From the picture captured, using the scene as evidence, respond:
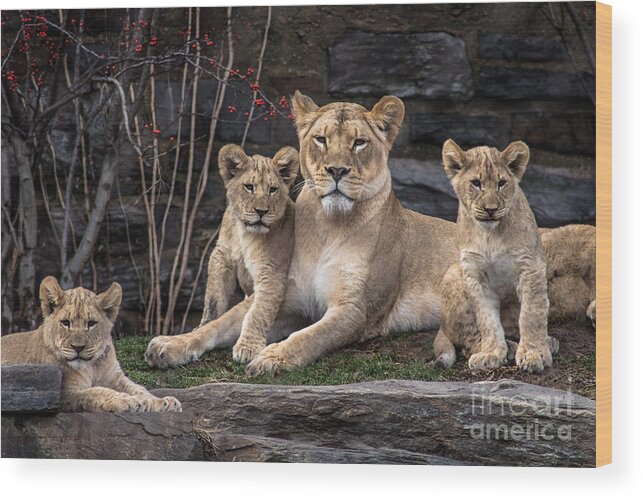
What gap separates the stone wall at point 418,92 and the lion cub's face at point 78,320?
0.76 ft

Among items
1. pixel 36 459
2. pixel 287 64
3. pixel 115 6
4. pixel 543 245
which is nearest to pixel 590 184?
pixel 543 245

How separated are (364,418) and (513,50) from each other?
86.7 inches

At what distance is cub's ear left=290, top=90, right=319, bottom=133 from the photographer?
788 cm

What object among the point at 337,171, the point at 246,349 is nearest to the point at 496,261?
the point at 337,171

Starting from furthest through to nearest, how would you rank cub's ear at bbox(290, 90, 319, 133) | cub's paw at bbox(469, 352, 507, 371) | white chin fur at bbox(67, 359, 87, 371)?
cub's ear at bbox(290, 90, 319, 133), white chin fur at bbox(67, 359, 87, 371), cub's paw at bbox(469, 352, 507, 371)

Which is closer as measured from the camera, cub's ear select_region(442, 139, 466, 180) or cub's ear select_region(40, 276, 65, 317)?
cub's ear select_region(442, 139, 466, 180)

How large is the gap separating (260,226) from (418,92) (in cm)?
119

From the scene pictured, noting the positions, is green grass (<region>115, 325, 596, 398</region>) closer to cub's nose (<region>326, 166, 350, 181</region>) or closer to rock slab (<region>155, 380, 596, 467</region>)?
rock slab (<region>155, 380, 596, 467</region>)

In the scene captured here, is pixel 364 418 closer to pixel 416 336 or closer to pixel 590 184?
pixel 416 336

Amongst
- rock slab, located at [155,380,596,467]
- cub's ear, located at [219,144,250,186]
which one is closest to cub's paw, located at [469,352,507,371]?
rock slab, located at [155,380,596,467]

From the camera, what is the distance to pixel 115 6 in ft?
26.6

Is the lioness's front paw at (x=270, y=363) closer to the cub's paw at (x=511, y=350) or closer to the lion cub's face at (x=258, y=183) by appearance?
the lion cub's face at (x=258, y=183)

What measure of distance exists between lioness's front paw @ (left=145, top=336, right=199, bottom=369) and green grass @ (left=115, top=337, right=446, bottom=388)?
0.04 metres

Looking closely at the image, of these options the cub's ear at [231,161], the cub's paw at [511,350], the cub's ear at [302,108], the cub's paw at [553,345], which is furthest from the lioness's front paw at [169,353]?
the cub's paw at [553,345]
